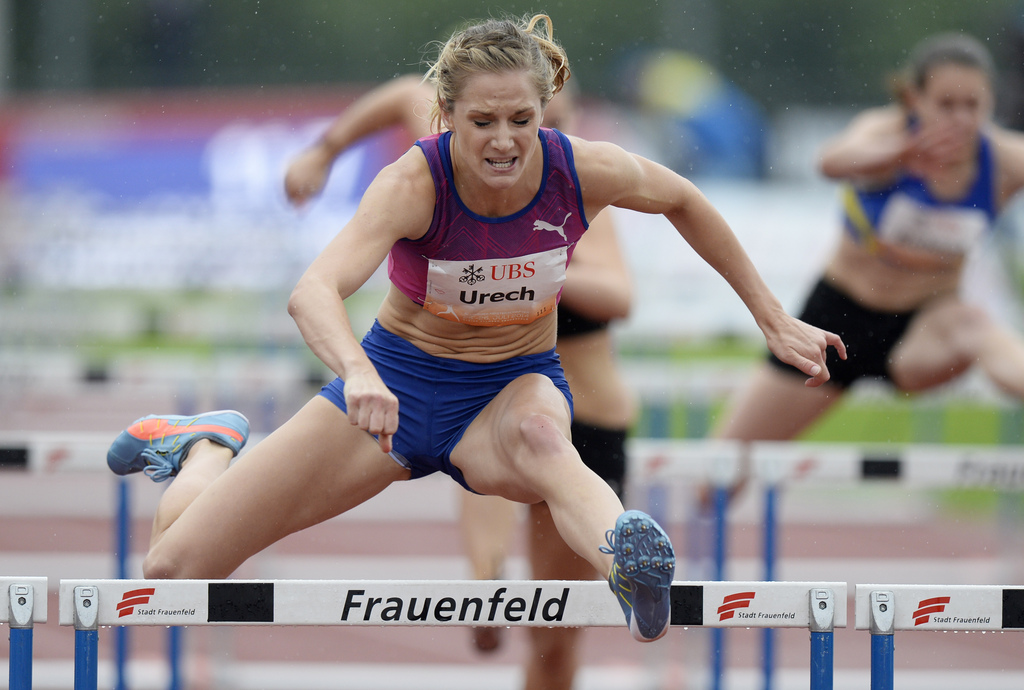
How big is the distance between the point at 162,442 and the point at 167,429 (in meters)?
0.05

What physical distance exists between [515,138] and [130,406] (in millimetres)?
12093

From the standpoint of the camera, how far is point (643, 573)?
2.03m

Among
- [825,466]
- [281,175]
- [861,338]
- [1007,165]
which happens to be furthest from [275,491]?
[281,175]

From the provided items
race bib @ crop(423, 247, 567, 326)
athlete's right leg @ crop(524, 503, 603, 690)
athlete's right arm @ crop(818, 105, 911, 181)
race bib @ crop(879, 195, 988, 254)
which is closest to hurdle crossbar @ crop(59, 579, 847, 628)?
race bib @ crop(423, 247, 567, 326)

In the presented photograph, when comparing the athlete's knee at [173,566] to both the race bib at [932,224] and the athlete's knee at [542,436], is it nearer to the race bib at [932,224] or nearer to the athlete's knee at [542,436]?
the athlete's knee at [542,436]

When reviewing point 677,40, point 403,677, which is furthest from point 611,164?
point 677,40

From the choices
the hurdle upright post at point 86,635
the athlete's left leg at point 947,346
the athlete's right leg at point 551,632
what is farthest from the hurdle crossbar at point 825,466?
the hurdle upright post at point 86,635

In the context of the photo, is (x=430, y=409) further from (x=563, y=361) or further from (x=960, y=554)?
(x=960, y=554)

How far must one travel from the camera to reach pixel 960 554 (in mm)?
6777

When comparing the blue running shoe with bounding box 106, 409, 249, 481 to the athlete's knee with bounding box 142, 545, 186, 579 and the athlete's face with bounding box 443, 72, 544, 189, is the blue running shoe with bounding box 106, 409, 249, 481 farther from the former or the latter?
the athlete's face with bounding box 443, 72, 544, 189

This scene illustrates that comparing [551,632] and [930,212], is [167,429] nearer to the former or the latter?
[551,632]

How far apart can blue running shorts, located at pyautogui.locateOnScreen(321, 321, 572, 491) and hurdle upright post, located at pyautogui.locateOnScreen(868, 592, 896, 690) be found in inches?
34.4

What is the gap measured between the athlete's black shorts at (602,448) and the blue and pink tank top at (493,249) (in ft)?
3.41

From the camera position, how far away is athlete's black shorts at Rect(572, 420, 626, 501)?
3637 mm
